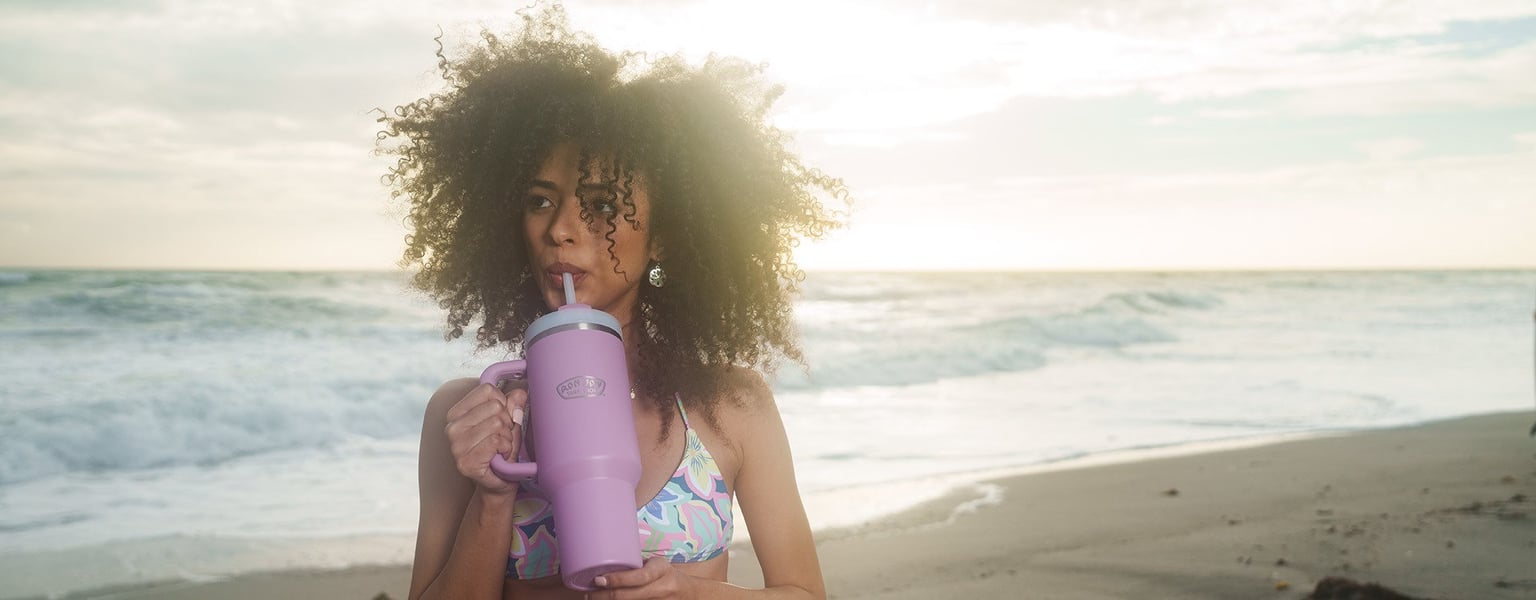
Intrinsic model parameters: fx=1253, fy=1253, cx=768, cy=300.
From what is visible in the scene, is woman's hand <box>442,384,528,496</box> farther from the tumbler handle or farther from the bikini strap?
the bikini strap

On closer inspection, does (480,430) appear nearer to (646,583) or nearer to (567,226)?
(646,583)

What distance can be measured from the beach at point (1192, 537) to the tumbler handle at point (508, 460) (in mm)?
3971

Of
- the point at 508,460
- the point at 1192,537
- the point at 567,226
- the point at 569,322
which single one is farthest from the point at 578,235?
the point at 1192,537

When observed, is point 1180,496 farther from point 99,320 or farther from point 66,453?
point 99,320

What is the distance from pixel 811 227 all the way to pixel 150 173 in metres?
18.4

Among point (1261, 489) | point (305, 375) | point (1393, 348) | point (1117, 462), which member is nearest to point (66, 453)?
point (305, 375)

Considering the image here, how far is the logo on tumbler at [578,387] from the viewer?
1700 mm

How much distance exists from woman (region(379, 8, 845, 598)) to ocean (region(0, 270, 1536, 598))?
0.64 meters

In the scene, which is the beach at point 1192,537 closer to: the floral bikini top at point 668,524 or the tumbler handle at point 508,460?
the floral bikini top at point 668,524

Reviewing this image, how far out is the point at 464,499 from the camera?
2.11m

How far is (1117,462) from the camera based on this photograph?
8.81 metres

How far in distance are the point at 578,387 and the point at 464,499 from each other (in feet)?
1.72

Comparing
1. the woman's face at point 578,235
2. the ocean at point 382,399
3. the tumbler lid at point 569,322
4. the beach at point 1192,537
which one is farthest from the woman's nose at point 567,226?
the beach at point 1192,537

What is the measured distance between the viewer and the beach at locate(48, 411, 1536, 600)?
5316mm
